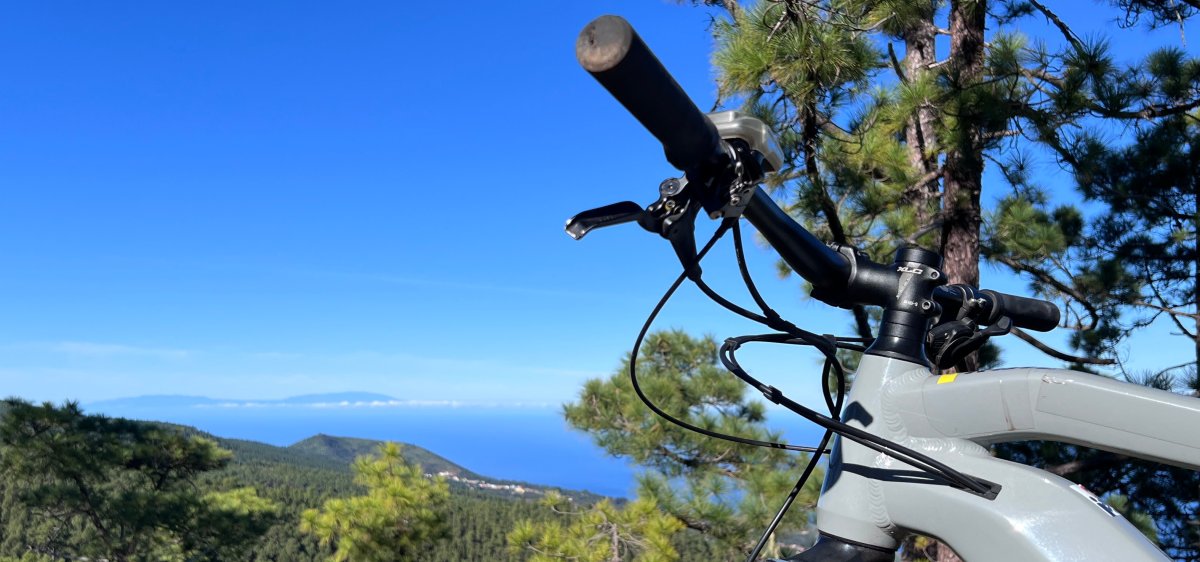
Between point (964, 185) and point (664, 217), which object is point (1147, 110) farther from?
point (664, 217)

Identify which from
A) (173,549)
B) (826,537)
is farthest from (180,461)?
(826,537)

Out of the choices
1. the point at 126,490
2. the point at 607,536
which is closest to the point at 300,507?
the point at 126,490

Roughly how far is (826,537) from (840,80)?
2034mm

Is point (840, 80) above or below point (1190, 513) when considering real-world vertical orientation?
above

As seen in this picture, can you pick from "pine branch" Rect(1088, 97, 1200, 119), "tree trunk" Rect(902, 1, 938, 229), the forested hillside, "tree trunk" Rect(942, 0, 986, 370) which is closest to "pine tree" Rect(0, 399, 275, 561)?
the forested hillside

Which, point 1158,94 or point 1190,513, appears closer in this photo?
point 1158,94

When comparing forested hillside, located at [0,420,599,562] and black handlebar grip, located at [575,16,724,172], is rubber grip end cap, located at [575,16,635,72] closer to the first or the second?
black handlebar grip, located at [575,16,724,172]

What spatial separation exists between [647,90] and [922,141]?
327cm

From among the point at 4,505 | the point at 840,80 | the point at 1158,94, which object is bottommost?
the point at 4,505

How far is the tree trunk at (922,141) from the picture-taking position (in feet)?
10.6

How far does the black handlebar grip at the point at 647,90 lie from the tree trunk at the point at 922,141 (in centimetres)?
274

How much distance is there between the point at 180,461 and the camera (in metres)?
11.1

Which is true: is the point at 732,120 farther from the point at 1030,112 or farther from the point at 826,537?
the point at 1030,112

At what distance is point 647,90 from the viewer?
0.54m
